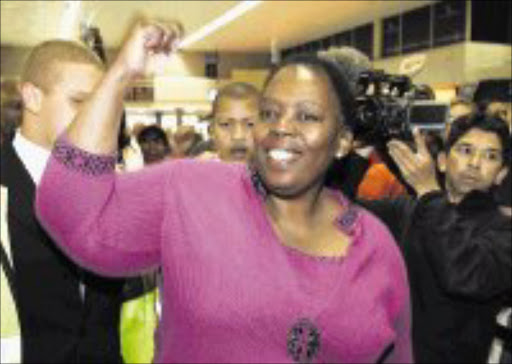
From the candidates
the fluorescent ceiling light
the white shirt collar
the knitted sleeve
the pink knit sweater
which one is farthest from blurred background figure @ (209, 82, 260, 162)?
the fluorescent ceiling light

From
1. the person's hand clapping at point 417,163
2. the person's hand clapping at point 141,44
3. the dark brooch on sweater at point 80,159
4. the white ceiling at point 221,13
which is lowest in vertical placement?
the person's hand clapping at point 417,163

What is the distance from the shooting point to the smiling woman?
4.08 ft

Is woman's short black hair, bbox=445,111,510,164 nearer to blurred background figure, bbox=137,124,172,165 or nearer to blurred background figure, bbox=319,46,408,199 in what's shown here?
blurred background figure, bbox=319,46,408,199

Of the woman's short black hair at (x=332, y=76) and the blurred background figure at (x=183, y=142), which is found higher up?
the woman's short black hair at (x=332, y=76)

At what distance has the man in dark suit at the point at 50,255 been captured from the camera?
1.86 meters

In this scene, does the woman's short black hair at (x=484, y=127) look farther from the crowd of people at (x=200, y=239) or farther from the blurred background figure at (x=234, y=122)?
the blurred background figure at (x=234, y=122)

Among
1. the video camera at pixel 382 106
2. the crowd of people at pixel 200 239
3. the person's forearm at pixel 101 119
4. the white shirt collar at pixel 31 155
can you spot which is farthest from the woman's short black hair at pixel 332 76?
the white shirt collar at pixel 31 155

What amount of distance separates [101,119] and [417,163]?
4.85ft

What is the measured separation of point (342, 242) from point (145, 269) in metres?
0.45

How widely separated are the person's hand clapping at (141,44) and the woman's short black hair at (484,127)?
1.87 meters

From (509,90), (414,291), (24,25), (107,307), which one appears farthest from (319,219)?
(24,25)

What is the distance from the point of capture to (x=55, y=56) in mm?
1952

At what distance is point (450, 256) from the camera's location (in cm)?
236

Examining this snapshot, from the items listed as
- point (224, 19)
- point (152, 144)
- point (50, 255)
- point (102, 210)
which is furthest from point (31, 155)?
point (224, 19)
